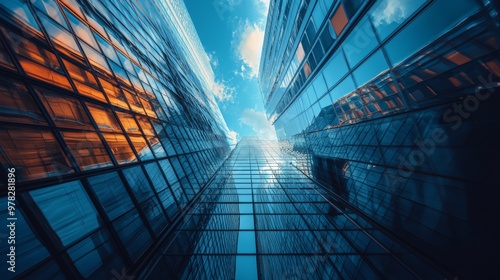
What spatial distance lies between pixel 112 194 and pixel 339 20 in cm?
1408

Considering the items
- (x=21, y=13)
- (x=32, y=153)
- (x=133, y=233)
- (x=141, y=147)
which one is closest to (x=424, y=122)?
(x=133, y=233)

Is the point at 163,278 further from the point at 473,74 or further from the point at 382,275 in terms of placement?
the point at 473,74

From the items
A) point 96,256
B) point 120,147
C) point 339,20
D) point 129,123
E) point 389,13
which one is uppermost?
point 339,20

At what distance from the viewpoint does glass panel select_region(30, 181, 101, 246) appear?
13.4 feet

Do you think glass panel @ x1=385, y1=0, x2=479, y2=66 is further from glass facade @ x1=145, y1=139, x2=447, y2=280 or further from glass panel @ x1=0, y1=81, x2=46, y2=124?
glass panel @ x1=0, y1=81, x2=46, y2=124

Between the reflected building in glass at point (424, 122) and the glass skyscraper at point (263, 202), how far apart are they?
0.04m

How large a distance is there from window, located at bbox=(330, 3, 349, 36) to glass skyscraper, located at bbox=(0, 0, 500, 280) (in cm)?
12

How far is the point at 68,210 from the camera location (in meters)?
4.48

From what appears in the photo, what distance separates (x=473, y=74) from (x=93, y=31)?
13974 mm

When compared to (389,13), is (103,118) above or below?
below

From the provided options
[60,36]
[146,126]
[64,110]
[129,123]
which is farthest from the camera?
[146,126]

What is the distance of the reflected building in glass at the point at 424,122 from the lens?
16.8 feet

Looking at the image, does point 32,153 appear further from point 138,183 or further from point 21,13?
point 21,13

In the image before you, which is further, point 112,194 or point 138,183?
point 138,183
